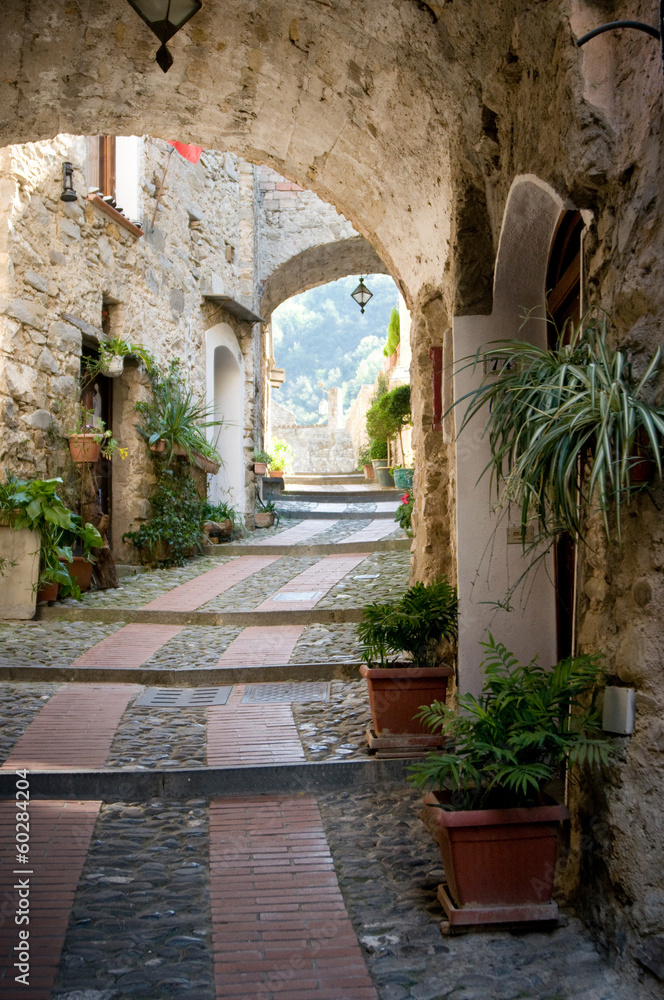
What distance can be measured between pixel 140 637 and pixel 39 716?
5.87 feet

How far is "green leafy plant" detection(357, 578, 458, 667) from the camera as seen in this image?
3.62 meters

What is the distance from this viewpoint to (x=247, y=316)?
11.9m

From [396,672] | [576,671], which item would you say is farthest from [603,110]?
[396,672]

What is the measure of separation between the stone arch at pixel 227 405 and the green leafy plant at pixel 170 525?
1.43 meters

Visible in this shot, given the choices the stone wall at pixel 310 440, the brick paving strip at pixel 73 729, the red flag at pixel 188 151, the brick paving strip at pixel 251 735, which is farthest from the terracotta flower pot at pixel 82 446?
the stone wall at pixel 310 440

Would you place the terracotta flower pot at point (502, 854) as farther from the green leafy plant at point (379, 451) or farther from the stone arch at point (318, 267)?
the green leafy plant at point (379, 451)

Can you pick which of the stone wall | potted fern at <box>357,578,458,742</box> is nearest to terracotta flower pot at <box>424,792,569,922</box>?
potted fern at <box>357,578,458,742</box>

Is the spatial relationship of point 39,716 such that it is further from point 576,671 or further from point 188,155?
point 188,155

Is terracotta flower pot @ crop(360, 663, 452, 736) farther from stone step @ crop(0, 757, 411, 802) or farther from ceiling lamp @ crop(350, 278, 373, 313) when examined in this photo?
ceiling lamp @ crop(350, 278, 373, 313)

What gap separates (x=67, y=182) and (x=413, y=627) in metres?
5.64

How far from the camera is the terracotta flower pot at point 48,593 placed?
21.7 feet

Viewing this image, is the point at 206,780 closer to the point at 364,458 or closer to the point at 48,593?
the point at 48,593

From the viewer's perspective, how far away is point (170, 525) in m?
8.95
